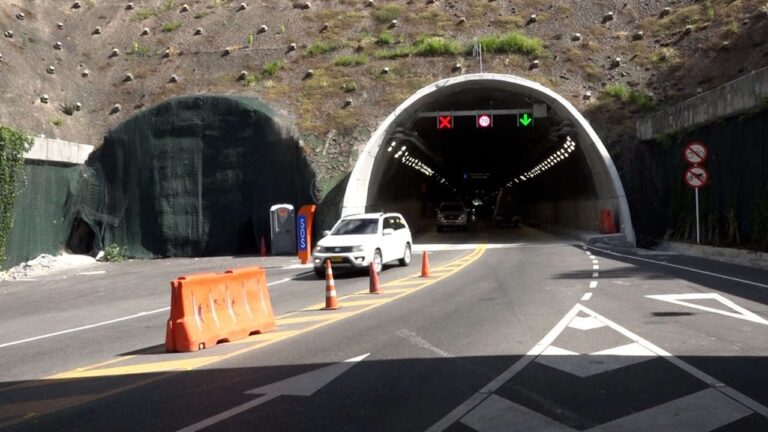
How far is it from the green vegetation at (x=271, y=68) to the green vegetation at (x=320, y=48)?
7.09 feet

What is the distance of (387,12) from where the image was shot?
50.4m

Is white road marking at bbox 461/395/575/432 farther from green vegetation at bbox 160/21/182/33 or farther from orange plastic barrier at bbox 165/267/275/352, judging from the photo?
green vegetation at bbox 160/21/182/33

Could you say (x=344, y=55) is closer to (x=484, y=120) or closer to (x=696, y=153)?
(x=484, y=120)

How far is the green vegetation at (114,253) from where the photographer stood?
35938 millimetres

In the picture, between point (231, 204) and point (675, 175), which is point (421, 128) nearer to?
point (231, 204)

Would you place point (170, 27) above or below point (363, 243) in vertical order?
above

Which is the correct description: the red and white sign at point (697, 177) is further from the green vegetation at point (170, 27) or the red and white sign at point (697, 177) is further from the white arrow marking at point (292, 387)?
the green vegetation at point (170, 27)

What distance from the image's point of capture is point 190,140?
123 ft

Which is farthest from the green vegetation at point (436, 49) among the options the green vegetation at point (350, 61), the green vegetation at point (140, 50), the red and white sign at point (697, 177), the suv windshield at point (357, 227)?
the suv windshield at point (357, 227)

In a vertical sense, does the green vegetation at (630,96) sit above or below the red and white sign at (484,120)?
above

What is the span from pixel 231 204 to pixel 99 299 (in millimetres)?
16528

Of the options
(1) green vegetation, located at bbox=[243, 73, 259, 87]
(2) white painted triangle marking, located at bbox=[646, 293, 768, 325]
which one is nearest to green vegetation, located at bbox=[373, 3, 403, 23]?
(1) green vegetation, located at bbox=[243, 73, 259, 87]

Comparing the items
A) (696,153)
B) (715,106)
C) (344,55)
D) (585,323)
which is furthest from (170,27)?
(585,323)

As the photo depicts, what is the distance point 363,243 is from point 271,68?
2316 cm
